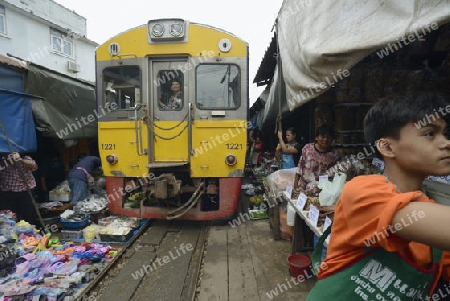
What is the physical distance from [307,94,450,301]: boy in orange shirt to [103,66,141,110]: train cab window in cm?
446

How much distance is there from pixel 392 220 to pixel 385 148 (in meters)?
0.36

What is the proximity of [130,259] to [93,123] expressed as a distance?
491cm

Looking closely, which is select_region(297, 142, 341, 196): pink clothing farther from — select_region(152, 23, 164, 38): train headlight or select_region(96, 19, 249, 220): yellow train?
select_region(152, 23, 164, 38): train headlight

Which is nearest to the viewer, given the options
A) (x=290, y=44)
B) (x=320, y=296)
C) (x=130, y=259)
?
(x=320, y=296)

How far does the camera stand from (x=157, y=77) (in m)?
4.88

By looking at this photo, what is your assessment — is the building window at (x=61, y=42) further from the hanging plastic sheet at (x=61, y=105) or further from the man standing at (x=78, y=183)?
the man standing at (x=78, y=183)

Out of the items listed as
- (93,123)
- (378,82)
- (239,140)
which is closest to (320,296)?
(378,82)

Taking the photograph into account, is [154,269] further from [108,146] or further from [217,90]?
[217,90]

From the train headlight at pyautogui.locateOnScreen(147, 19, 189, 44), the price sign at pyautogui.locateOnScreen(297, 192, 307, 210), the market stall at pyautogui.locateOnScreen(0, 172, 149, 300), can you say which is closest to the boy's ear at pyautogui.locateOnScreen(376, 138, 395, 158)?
the price sign at pyautogui.locateOnScreen(297, 192, 307, 210)

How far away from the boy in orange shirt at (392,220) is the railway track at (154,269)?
91.6 inches

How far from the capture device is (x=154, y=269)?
3.55 m

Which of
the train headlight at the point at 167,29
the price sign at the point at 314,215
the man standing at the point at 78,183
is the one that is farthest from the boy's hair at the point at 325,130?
the man standing at the point at 78,183

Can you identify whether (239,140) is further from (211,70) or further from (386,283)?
(386,283)

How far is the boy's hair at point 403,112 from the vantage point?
37.9 inches
